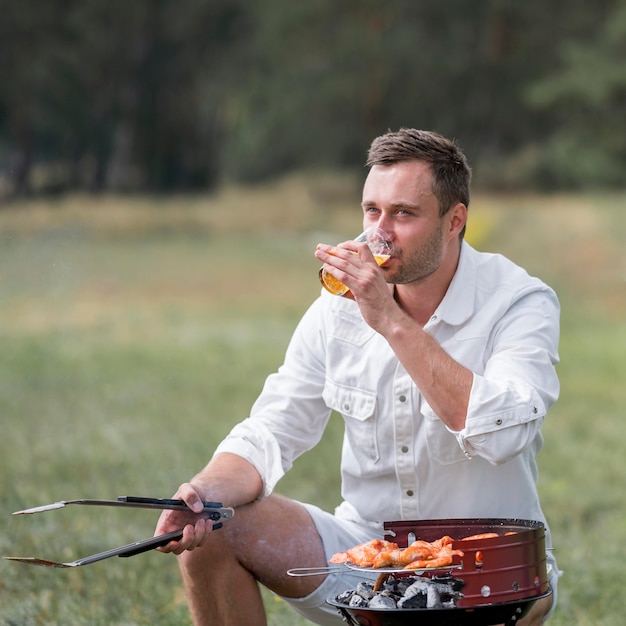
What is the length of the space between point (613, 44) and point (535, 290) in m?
31.3

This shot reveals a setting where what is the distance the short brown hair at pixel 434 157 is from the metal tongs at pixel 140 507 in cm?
107

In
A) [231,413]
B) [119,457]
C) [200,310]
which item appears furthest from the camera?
[200,310]

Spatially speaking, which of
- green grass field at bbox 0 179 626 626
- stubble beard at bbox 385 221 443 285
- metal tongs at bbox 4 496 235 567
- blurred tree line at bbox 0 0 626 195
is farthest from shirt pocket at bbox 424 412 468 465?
blurred tree line at bbox 0 0 626 195

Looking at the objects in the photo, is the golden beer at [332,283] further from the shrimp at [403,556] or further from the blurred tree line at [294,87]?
the blurred tree line at [294,87]

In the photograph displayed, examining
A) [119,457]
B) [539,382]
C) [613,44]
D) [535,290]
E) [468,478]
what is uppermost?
[613,44]

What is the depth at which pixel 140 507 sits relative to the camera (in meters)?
3.41

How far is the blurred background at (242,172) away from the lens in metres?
13.4

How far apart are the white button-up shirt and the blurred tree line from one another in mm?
27020

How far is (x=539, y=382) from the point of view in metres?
3.40

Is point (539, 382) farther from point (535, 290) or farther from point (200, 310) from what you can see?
point (200, 310)

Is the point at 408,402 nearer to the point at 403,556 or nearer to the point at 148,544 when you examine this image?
the point at 403,556

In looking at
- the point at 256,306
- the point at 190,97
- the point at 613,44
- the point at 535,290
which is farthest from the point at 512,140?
the point at 535,290

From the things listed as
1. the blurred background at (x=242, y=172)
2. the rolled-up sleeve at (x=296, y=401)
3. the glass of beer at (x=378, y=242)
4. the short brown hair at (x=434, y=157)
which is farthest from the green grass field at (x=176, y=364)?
the short brown hair at (x=434, y=157)

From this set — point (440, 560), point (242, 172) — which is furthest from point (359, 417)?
point (242, 172)
